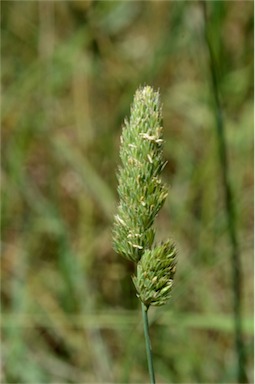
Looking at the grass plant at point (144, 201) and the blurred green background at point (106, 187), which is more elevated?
the blurred green background at point (106, 187)

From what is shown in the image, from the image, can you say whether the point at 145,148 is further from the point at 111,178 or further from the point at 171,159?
the point at 171,159

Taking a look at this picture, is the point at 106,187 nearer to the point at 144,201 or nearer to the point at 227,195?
the point at 227,195

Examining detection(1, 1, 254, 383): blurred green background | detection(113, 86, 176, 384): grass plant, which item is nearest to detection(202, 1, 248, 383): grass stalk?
detection(1, 1, 254, 383): blurred green background

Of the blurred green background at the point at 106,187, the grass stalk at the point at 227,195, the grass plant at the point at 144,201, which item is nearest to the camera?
the grass plant at the point at 144,201

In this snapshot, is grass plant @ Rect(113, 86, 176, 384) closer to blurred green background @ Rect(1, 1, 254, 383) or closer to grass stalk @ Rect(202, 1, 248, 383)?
grass stalk @ Rect(202, 1, 248, 383)

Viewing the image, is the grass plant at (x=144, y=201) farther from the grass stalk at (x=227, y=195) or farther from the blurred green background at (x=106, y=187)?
the blurred green background at (x=106, y=187)

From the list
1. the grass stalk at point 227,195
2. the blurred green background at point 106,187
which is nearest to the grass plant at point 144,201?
the grass stalk at point 227,195

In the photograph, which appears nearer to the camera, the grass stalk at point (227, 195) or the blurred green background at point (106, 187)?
the grass stalk at point (227, 195)

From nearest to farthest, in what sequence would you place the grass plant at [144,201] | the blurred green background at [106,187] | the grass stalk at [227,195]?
the grass plant at [144,201]
the grass stalk at [227,195]
the blurred green background at [106,187]
